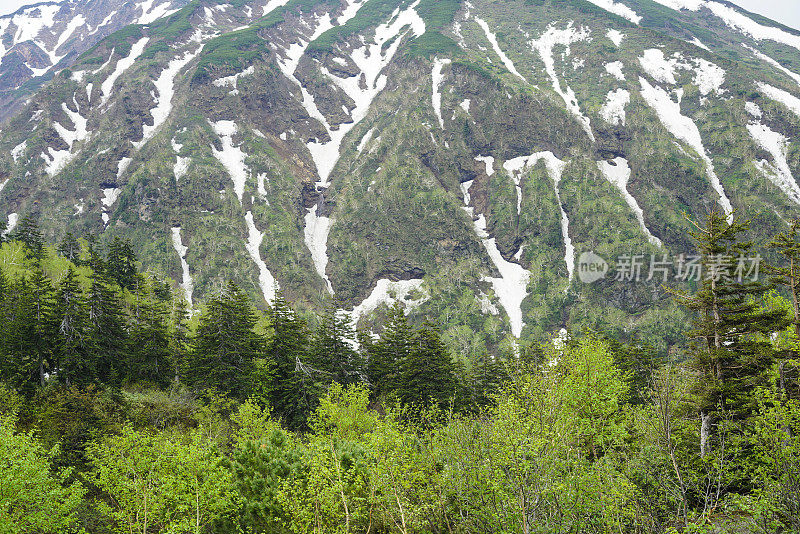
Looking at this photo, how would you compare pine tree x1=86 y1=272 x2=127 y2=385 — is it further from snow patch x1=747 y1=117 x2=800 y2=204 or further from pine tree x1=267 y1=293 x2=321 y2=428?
snow patch x1=747 y1=117 x2=800 y2=204

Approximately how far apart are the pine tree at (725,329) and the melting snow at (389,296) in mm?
141993

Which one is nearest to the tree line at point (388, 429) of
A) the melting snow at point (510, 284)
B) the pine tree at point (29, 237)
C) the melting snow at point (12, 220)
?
the pine tree at point (29, 237)

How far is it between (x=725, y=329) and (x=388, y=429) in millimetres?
20652

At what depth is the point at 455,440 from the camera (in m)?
17.2

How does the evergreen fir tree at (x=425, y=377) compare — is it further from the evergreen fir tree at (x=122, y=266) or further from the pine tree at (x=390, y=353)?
the evergreen fir tree at (x=122, y=266)

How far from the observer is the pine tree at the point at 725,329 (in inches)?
940

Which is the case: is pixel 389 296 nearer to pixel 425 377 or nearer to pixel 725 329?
pixel 425 377

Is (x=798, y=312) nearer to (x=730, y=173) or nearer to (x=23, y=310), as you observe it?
(x=23, y=310)

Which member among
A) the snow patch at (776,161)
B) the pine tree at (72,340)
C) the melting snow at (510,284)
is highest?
the pine tree at (72,340)

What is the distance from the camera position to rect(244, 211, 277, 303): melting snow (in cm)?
16688

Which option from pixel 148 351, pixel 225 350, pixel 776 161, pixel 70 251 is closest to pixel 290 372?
pixel 225 350

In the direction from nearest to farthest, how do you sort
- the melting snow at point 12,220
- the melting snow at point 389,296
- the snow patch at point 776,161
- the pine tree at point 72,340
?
the pine tree at point 72,340, the melting snow at point 389,296, the snow patch at point 776,161, the melting snow at point 12,220

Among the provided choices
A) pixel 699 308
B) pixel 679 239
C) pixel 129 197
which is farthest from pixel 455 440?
pixel 129 197

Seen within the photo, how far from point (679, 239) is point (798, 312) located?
560 feet
